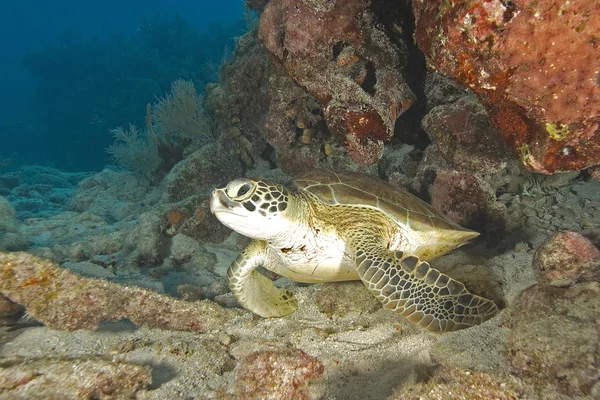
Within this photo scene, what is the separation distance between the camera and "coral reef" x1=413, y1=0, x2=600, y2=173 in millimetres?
1838

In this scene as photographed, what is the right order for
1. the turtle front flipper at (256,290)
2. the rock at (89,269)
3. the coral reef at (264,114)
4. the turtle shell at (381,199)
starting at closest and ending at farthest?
the turtle front flipper at (256,290)
the turtle shell at (381,199)
the rock at (89,269)
the coral reef at (264,114)

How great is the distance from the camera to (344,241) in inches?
119

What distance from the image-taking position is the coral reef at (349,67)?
3689 millimetres

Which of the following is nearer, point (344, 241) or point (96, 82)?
point (344, 241)

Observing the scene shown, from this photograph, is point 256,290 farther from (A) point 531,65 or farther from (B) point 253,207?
(A) point 531,65

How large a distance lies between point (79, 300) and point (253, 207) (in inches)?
57.0

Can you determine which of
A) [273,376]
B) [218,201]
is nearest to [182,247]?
[218,201]

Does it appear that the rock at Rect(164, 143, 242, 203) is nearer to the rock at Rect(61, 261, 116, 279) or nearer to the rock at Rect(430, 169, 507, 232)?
the rock at Rect(61, 261, 116, 279)

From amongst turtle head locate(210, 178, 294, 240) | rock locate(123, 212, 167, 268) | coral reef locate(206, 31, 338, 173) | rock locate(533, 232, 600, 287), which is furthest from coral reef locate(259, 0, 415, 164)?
rock locate(123, 212, 167, 268)

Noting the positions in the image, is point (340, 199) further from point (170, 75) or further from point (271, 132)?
point (170, 75)

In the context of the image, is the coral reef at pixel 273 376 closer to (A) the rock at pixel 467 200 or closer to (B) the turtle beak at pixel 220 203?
(B) the turtle beak at pixel 220 203

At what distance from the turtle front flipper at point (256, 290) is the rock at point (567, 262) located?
6.49 feet

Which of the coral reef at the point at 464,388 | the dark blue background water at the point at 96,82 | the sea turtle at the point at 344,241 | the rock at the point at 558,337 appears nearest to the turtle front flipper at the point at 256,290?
the sea turtle at the point at 344,241

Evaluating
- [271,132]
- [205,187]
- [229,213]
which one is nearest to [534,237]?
[229,213]
